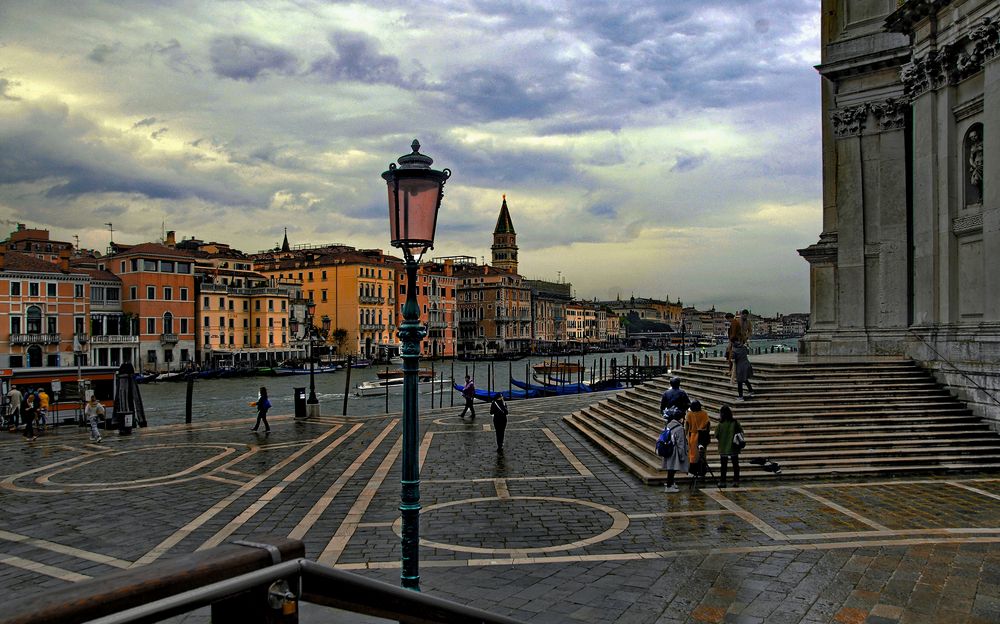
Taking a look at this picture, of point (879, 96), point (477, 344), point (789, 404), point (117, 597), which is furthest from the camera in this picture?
point (477, 344)

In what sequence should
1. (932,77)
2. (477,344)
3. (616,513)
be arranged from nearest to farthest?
(616,513)
(932,77)
(477,344)

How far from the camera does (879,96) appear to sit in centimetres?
2173

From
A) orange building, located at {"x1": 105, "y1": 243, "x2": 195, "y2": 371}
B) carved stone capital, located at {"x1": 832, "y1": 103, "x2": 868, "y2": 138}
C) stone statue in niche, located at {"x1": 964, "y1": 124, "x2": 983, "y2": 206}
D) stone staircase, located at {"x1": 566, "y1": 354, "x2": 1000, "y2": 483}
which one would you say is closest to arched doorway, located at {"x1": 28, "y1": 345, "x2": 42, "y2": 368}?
orange building, located at {"x1": 105, "y1": 243, "x2": 195, "y2": 371}

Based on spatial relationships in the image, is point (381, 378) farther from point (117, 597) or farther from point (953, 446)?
point (117, 597)

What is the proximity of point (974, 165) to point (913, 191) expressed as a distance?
7.06ft

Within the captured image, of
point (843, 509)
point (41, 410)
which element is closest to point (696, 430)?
point (843, 509)

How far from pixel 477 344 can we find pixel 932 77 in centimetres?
10946

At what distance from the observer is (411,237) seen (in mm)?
6625

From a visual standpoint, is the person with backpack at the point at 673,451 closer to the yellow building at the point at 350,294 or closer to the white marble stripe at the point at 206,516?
the white marble stripe at the point at 206,516

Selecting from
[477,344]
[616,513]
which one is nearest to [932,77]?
[616,513]

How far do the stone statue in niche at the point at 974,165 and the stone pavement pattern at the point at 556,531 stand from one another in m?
8.12

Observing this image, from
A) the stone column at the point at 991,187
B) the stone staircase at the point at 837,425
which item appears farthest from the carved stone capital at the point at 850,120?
the stone staircase at the point at 837,425

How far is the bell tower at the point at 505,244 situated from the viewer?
160500 millimetres

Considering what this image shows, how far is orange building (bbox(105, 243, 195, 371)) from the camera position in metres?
69.8
